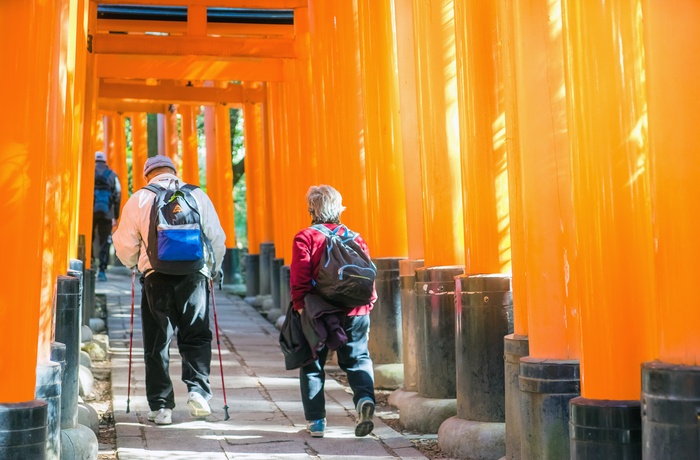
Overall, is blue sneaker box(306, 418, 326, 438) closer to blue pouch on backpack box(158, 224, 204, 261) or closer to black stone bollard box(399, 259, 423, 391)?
black stone bollard box(399, 259, 423, 391)

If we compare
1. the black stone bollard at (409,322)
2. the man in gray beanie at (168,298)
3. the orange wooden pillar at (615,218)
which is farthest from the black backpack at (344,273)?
the orange wooden pillar at (615,218)

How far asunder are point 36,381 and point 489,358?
253 centimetres

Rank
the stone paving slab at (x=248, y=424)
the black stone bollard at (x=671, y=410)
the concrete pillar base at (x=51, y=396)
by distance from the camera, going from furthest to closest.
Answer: the stone paving slab at (x=248, y=424), the concrete pillar base at (x=51, y=396), the black stone bollard at (x=671, y=410)

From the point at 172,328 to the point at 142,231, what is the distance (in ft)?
2.00

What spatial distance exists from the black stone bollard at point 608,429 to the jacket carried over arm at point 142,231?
3.26 m

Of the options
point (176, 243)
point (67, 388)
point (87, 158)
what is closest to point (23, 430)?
point (67, 388)

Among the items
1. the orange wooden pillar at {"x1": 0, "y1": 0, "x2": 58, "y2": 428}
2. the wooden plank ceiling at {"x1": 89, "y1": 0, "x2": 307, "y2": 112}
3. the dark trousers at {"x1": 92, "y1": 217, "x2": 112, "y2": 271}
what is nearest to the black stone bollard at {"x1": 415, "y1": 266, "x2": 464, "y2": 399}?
the orange wooden pillar at {"x1": 0, "y1": 0, "x2": 58, "y2": 428}

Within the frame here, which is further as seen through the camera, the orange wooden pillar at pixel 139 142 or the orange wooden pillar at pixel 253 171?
the orange wooden pillar at pixel 139 142

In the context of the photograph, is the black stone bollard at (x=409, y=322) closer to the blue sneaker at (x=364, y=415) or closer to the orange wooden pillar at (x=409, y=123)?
the orange wooden pillar at (x=409, y=123)

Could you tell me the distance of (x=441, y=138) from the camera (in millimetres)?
7270

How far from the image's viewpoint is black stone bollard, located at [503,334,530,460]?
5.36 metres

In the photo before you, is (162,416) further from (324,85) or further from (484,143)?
(324,85)

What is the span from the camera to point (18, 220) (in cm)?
443

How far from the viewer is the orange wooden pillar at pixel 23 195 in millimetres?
4395
